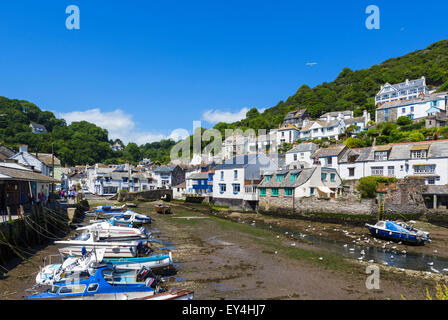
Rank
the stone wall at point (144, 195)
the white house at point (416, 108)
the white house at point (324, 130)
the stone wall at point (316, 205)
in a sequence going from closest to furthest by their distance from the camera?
1. the stone wall at point (316, 205)
2. the white house at point (416, 108)
3. the stone wall at point (144, 195)
4. the white house at point (324, 130)

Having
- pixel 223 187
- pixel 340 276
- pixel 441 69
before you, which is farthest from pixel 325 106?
pixel 340 276

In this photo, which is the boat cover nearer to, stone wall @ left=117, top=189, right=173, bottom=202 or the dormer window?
the dormer window

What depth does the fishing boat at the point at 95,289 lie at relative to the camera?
11086 millimetres

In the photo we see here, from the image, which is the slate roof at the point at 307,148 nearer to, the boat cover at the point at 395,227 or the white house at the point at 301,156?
the white house at the point at 301,156

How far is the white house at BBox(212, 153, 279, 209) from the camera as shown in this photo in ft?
168

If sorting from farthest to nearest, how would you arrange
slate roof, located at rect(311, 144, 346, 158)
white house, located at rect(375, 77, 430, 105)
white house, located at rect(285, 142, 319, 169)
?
1. white house, located at rect(375, 77, 430, 105)
2. white house, located at rect(285, 142, 319, 169)
3. slate roof, located at rect(311, 144, 346, 158)

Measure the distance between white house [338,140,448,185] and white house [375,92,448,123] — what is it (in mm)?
29608

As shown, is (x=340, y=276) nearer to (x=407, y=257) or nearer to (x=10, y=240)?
(x=407, y=257)

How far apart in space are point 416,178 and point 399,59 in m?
178

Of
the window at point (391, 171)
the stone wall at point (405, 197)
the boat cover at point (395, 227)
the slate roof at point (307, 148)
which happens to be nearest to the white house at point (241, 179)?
the slate roof at point (307, 148)

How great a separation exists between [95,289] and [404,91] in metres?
111

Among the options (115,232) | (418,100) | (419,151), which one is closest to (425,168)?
(419,151)

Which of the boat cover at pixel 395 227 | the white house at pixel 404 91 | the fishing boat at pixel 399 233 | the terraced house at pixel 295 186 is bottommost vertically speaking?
the fishing boat at pixel 399 233

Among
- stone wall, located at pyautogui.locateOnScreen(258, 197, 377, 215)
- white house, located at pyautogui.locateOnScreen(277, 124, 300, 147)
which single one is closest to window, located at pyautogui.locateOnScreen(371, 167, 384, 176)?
stone wall, located at pyautogui.locateOnScreen(258, 197, 377, 215)
